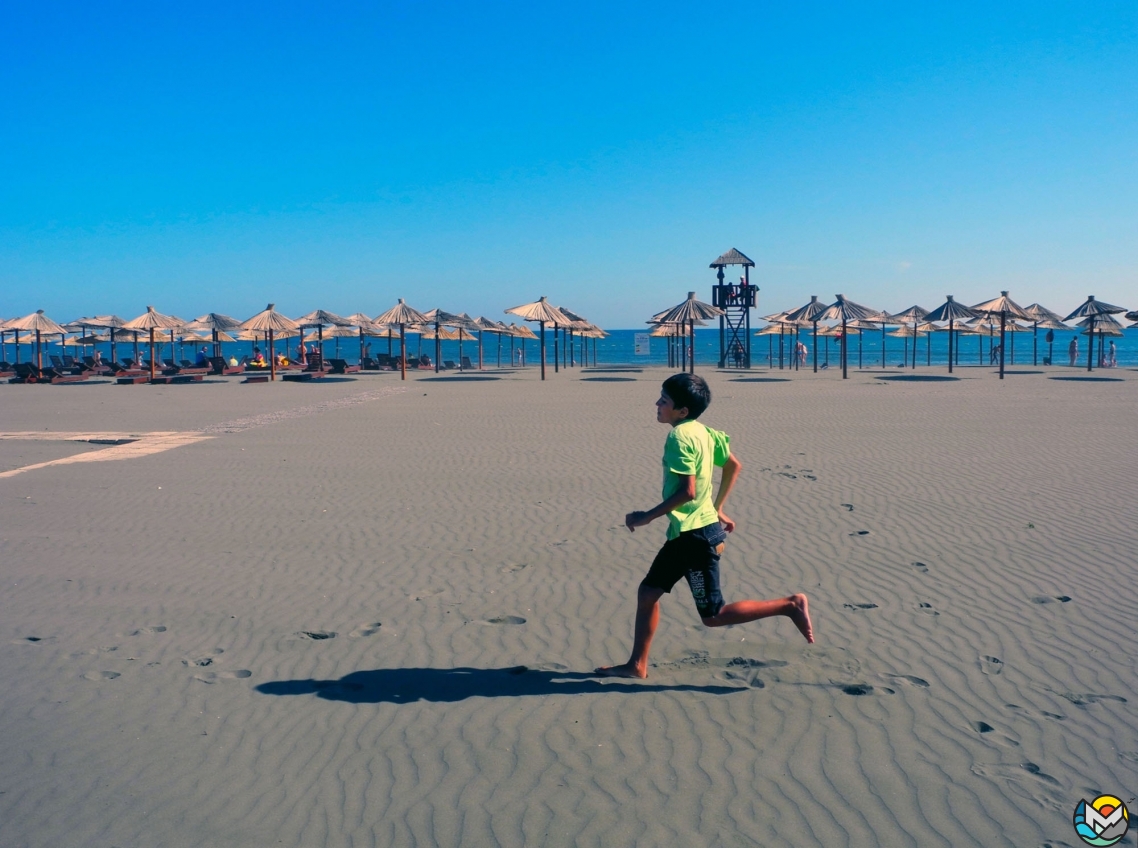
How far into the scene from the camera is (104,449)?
39.7 feet

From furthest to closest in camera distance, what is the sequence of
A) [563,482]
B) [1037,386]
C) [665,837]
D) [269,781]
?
[1037,386]
[563,482]
[269,781]
[665,837]

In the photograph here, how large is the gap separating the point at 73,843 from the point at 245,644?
1753mm

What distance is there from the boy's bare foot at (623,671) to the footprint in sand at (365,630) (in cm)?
137

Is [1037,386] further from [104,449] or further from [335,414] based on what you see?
[104,449]

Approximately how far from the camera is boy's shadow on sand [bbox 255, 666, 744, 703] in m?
3.81

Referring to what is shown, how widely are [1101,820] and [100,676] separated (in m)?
4.28

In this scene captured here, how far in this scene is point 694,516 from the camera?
3.54m

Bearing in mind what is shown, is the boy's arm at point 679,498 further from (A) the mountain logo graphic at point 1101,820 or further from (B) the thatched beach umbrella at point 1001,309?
(B) the thatched beach umbrella at point 1001,309

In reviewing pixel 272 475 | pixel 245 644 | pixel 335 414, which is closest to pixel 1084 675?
pixel 245 644

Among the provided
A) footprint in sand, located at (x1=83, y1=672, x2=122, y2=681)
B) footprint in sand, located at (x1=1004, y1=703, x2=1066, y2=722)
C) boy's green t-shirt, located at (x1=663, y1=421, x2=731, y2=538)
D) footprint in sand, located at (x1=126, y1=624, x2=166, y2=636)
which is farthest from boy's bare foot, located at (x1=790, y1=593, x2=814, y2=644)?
footprint in sand, located at (x1=126, y1=624, x2=166, y2=636)

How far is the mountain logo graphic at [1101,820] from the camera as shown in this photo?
2699 mm

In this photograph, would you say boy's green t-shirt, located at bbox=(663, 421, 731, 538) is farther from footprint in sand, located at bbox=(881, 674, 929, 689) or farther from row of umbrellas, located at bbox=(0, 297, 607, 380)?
row of umbrellas, located at bbox=(0, 297, 607, 380)

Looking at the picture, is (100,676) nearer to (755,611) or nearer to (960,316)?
(755,611)

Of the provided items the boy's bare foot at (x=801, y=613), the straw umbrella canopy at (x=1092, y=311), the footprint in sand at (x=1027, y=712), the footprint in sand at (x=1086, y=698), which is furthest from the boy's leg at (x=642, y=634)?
the straw umbrella canopy at (x=1092, y=311)
